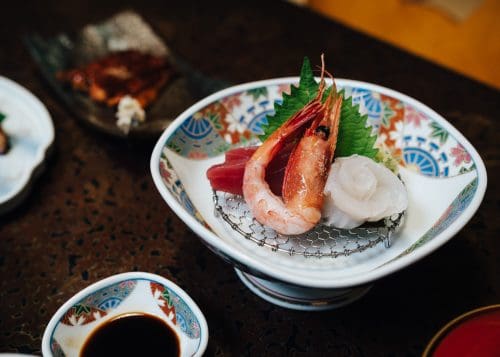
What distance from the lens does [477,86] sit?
184cm

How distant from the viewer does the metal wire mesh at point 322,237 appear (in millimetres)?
1168

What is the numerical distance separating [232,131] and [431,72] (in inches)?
37.5

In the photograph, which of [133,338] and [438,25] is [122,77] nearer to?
[133,338]

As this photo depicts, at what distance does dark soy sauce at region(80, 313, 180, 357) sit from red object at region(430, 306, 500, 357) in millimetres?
577

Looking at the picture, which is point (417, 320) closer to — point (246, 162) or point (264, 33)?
point (246, 162)

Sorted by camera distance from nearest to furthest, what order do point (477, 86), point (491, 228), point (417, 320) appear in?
point (417, 320), point (491, 228), point (477, 86)

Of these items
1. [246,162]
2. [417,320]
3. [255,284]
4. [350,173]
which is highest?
[350,173]

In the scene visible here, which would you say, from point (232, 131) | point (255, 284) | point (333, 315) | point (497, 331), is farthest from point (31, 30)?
point (497, 331)

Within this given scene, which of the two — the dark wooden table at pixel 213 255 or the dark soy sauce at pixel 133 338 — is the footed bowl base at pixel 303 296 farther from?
the dark soy sauce at pixel 133 338

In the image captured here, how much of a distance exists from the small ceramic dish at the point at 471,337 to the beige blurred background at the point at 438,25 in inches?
101

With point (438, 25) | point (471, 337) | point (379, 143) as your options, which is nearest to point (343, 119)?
point (379, 143)

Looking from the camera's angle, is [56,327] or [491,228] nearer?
[56,327]

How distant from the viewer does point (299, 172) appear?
1.15 meters

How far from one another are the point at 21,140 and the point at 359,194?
1.23 m
